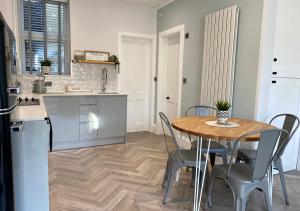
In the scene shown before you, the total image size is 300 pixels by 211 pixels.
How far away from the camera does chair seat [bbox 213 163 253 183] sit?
1893 mm

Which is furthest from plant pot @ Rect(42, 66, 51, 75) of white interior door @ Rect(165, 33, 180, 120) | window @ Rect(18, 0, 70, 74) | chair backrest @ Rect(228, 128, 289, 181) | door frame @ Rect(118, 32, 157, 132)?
chair backrest @ Rect(228, 128, 289, 181)

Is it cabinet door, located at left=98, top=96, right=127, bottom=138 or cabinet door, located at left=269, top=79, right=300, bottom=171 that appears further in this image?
cabinet door, located at left=98, top=96, right=127, bottom=138

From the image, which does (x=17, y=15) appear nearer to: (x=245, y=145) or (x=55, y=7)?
(x=55, y=7)

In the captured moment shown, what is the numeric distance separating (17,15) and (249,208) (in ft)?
14.5

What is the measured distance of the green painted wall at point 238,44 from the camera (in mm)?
2764

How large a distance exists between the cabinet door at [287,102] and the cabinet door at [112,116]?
242 centimetres

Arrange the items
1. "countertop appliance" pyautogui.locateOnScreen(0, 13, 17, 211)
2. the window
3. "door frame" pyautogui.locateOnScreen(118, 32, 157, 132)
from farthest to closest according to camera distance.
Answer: "door frame" pyautogui.locateOnScreen(118, 32, 157, 132)
the window
"countertop appliance" pyautogui.locateOnScreen(0, 13, 17, 211)

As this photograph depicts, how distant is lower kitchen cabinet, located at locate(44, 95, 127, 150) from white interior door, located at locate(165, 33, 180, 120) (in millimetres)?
1074

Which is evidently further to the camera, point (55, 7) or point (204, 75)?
point (55, 7)

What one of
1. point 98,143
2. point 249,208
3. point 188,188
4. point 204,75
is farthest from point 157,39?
point 249,208

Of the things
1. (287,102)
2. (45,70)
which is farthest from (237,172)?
(45,70)

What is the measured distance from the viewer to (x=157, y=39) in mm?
4996

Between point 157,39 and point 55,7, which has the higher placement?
point 55,7

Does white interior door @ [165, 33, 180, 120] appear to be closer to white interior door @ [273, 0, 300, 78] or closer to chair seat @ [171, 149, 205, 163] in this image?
white interior door @ [273, 0, 300, 78]
